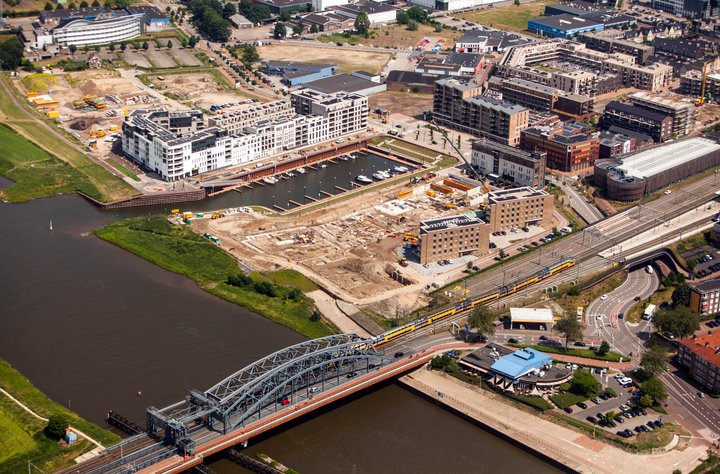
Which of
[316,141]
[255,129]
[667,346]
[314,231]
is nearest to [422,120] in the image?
[316,141]

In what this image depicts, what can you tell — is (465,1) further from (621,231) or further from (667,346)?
(667,346)

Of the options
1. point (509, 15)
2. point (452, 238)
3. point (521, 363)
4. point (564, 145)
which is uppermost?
point (509, 15)

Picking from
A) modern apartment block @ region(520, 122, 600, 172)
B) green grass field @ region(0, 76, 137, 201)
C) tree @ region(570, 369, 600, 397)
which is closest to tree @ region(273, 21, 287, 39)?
green grass field @ region(0, 76, 137, 201)

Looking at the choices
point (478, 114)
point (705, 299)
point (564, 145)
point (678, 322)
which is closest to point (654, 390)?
point (678, 322)

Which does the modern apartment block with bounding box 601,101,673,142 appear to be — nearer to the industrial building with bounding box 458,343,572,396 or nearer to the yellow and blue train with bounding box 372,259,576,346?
the yellow and blue train with bounding box 372,259,576,346

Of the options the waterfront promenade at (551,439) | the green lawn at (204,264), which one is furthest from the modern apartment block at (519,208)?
the waterfront promenade at (551,439)

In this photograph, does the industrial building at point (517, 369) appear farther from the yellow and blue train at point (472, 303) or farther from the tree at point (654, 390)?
the yellow and blue train at point (472, 303)

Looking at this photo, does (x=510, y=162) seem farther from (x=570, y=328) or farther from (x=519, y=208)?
(x=570, y=328)
